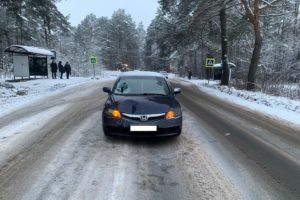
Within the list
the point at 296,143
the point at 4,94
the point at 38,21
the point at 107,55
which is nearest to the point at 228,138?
the point at 296,143

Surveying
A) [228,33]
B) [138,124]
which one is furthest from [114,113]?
[228,33]

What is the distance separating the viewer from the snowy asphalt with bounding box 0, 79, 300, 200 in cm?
541

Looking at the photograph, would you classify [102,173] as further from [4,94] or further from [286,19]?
[286,19]

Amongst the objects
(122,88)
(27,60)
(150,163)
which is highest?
(27,60)

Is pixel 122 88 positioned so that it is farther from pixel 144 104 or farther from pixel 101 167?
pixel 101 167

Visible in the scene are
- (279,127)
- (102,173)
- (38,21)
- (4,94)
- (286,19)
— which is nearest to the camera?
(102,173)

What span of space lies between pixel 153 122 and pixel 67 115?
5.29 m

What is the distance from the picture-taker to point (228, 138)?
905 cm

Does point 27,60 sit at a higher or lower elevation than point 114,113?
higher

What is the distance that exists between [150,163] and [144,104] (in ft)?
5.99

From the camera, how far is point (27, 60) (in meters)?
30.8

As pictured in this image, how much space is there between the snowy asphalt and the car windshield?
1222 mm

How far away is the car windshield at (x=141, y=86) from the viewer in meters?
9.30

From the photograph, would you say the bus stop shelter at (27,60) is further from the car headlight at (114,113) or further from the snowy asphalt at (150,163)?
the car headlight at (114,113)
